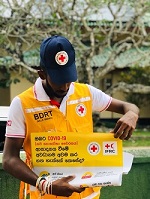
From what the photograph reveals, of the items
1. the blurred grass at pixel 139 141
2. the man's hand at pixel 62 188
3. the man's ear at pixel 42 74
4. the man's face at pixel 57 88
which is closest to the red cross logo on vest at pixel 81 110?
the man's face at pixel 57 88

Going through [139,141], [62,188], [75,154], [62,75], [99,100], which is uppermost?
[62,75]

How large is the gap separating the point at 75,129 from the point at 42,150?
0.19m

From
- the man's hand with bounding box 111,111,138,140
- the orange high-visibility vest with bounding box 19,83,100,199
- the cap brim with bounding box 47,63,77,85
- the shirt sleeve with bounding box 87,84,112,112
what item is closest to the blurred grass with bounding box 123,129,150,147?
the shirt sleeve with bounding box 87,84,112,112

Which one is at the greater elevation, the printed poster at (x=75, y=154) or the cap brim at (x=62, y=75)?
the cap brim at (x=62, y=75)

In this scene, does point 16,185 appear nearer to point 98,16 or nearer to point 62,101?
point 62,101

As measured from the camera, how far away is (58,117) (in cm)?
216

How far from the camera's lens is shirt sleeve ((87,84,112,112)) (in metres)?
2.33

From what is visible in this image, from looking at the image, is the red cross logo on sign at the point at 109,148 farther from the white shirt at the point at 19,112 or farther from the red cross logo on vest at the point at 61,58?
the red cross logo on vest at the point at 61,58

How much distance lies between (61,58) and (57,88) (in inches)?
5.8

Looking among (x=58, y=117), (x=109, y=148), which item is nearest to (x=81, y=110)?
(x=58, y=117)

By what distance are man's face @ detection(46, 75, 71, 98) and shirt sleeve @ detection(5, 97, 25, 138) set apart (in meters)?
0.16

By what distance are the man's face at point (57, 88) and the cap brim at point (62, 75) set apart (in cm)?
3

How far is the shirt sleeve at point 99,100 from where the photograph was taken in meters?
2.33

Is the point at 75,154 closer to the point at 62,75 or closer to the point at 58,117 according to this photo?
the point at 58,117
